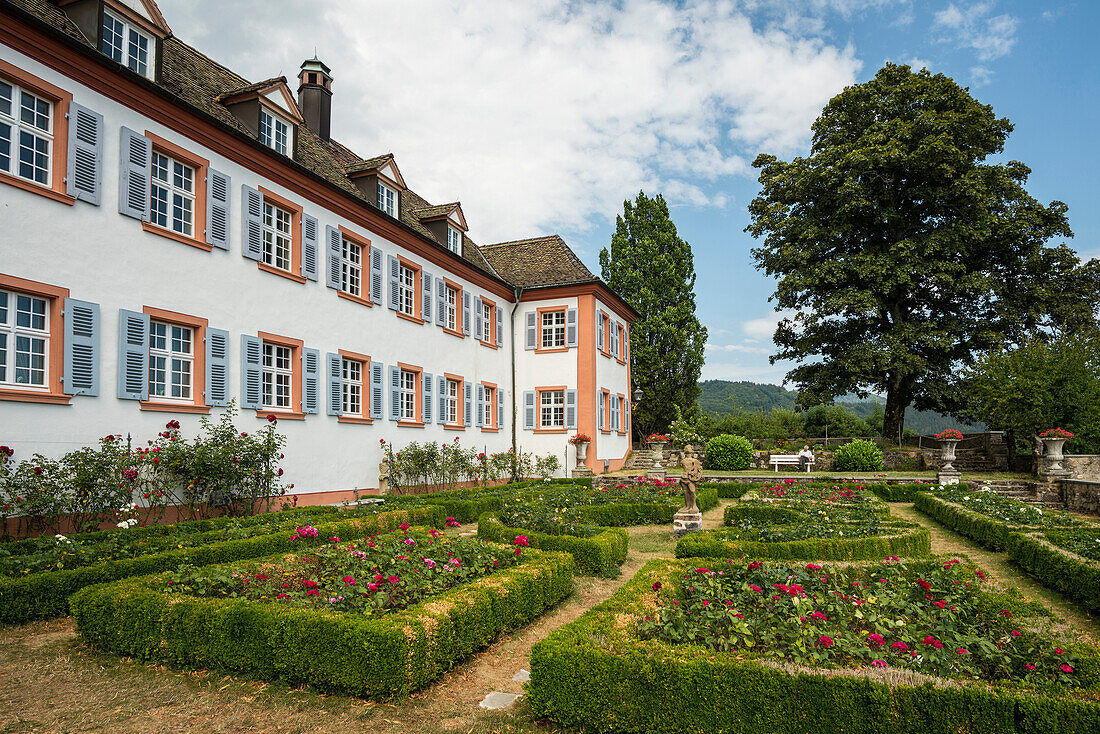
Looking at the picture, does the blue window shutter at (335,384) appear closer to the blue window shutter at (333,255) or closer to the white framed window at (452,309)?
the blue window shutter at (333,255)

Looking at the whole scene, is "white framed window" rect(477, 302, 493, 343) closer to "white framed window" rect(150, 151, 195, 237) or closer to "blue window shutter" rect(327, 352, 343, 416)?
"blue window shutter" rect(327, 352, 343, 416)

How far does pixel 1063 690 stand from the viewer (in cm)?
328

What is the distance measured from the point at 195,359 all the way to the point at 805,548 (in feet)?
33.7

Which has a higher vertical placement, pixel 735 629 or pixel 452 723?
pixel 735 629

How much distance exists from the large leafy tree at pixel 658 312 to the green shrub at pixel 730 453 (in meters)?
5.23

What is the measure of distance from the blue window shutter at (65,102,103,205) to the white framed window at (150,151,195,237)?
1.04 meters

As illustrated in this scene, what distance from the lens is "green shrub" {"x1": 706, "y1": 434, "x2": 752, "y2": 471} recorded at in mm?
24125

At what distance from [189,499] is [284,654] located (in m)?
7.33

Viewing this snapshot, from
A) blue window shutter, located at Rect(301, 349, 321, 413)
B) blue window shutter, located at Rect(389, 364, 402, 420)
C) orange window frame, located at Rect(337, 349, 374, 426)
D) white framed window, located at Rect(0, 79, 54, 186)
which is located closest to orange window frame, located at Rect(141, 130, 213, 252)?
white framed window, located at Rect(0, 79, 54, 186)

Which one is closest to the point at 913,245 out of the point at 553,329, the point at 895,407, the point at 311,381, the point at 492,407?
the point at 895,407

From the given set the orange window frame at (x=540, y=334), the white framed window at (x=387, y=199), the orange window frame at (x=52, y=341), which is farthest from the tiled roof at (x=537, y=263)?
the orange window frame at (x=52, y=341)

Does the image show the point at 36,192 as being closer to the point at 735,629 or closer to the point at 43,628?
the point at 43,628

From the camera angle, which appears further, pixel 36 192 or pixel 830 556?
pixel 36 192

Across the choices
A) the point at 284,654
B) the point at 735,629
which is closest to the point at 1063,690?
the point at 735,629
